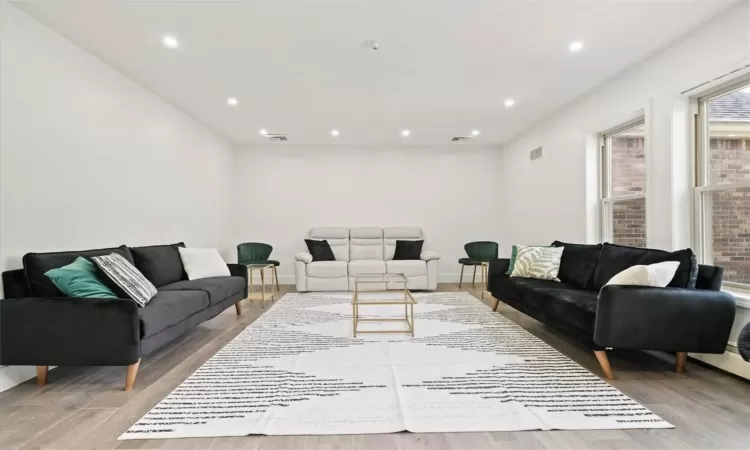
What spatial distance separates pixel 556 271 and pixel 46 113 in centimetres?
460

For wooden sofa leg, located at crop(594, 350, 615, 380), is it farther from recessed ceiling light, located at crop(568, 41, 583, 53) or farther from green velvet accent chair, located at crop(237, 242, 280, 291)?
green velvet accent chair, located at crop(237, 242, 280, 291)

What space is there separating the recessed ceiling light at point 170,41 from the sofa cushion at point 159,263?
182cm

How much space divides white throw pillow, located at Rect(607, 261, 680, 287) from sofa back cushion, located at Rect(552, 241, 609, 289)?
0.94 metres

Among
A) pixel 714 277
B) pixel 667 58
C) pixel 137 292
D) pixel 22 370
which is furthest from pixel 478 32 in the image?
pixel 22 370

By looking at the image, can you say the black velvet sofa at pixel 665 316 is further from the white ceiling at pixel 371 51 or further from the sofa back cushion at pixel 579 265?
the white ceiling at pixel 371 51

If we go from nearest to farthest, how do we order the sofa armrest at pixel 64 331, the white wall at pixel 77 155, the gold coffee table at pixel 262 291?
the sofa armrest at pixel 64 331
the white wall at pixel 77 155
the gold coffee table at pixel 262 291

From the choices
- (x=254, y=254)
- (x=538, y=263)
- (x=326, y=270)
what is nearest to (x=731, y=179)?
(x=538, y=263)

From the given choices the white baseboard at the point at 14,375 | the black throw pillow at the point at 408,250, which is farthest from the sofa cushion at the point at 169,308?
the black throw pillow at the point at 408,250

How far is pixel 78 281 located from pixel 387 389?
212 cm

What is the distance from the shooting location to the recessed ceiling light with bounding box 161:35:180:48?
9.98 feet

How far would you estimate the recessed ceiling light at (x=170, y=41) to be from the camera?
3042 mm

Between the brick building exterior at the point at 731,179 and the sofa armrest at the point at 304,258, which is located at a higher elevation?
the brick building exterior at the point at 731,179

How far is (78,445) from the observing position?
70.9 inches

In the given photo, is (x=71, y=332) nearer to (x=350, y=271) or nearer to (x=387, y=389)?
(x=387, y=389)
